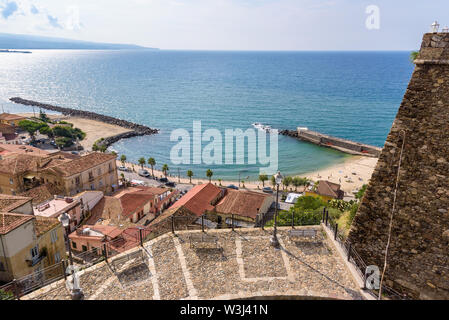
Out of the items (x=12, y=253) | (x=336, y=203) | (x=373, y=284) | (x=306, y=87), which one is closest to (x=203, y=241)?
(x=373, y=284)

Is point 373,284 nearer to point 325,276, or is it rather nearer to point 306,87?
point 325,276

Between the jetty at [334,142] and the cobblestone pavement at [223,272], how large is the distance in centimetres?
5789

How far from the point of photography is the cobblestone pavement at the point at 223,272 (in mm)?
10500

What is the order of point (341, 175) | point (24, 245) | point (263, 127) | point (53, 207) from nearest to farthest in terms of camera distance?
point (24, 245) < point (53, 207) < point (341, 175) < point (263, 127)

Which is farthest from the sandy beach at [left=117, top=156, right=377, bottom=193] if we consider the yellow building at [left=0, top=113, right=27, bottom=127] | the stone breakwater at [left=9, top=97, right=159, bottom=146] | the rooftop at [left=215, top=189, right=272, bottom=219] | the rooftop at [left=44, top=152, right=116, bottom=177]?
the yellow building at [left=0, top=113, right=27, bottom=127]

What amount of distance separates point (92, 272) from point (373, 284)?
10.2 meters

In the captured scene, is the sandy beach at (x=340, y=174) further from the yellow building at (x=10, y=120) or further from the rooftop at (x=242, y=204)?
the yellow building at (x=10, y=120)

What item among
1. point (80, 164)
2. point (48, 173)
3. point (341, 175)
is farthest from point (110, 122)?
point (341, 175)

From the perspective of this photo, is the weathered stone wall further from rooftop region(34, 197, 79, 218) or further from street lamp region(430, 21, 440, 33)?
rooftop region(34, 197, 79, 218)

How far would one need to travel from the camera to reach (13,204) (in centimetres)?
1781

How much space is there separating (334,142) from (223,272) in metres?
66.0

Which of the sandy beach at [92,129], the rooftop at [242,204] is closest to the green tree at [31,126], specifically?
the sandy beach at [92,129]

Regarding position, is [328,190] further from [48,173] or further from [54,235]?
[48,173]

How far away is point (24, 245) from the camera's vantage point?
16.2 meters
